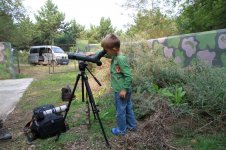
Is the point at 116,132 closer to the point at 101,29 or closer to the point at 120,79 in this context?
the point at 120,79

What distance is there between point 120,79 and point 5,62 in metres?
12.4

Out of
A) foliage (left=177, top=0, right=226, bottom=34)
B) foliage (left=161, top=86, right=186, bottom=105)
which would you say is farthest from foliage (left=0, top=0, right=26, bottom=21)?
foliage (left=161, top=86, right=186, bottom=105)

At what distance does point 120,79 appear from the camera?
13.5 ft

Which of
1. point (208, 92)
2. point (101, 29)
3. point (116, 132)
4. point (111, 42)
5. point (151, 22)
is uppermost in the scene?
point (101, 29)

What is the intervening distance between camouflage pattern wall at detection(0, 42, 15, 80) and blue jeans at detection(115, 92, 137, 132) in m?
11.8

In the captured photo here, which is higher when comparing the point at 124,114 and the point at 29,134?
the point at 124,114

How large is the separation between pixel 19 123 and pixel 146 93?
2.62 m

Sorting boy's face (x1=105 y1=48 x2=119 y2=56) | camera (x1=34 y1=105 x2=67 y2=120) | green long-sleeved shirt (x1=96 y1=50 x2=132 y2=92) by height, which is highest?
boy's face (x1=105 y1=48 x2=119 y2=56)

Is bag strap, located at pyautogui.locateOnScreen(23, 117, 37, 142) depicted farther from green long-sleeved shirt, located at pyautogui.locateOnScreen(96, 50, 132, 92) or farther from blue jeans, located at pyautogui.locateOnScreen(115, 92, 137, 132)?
green long-sleeved shirt, located at pyautogui.locateOnScreen(96, 50, 132, 92)

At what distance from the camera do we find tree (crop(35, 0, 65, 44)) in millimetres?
42331

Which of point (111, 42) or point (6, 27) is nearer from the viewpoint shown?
point (111, 42)

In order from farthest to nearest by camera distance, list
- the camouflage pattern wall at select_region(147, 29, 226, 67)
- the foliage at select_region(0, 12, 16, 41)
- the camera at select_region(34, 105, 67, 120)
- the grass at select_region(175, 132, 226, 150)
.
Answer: the foliage at select_region(0, 12, 16, 41)
the camouflage pattern wall at select_region(147, 29, 226, 67)
the camera at select_region(34, 105, 67, 120)
the grass at select_region(175, 132, 226, 150)

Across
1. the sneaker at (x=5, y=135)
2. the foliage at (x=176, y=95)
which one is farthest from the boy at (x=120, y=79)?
the sneaker at (x=5, y=135)

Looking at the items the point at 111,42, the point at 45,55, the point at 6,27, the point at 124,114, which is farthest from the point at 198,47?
the point at 45,55
